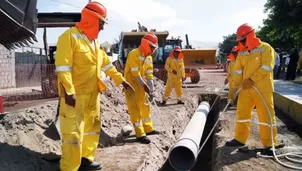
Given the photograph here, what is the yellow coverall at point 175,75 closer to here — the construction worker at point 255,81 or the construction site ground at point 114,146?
the construction site ground at point 114,146

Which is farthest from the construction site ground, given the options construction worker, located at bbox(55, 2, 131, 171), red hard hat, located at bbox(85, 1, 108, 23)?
red hard hat, located at bbox(85, 1, 108, 23)

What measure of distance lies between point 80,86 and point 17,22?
3.54 feet

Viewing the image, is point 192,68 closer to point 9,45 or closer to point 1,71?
point 1,71

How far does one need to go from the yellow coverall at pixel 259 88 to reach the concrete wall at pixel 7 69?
33.0 feet

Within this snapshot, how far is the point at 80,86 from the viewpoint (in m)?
4.33

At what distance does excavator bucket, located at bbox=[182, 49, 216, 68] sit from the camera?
691 inches

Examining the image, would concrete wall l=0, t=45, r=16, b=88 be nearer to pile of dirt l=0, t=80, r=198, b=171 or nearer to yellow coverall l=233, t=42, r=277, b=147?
pile of dirt l=0, t=80, r=198, b=171

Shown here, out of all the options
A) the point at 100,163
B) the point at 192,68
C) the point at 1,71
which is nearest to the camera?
the point at 100,163

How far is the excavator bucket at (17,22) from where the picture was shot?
160 inches

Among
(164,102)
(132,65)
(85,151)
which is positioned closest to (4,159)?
(85,151)

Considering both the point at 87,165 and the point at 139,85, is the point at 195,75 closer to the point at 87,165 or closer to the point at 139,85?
the point at 139,85

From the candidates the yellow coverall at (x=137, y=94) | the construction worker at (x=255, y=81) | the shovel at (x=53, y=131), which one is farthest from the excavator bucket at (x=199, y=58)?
the shovel at (x=53, y=131)

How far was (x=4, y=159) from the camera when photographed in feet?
14.1

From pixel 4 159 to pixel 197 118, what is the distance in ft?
14.5
